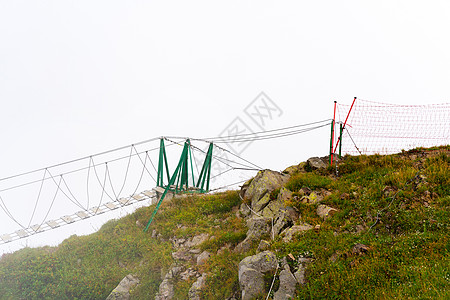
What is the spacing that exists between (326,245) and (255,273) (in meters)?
2.17

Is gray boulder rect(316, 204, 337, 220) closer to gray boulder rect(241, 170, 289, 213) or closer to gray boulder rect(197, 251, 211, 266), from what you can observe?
gray boulder rect(241, 170, 289, 213)

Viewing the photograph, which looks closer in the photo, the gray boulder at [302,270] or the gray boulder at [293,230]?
the gray boulder at [302,270]

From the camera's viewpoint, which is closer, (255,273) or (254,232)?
(255,273)

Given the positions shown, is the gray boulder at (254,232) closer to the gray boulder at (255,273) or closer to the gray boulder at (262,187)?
the gray boulder at (262,187)

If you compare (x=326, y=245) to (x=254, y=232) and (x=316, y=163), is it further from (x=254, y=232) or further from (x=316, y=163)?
(x=316, y=163)

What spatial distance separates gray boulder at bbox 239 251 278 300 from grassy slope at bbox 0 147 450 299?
43 centimetres

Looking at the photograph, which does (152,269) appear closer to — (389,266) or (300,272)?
(300,272)

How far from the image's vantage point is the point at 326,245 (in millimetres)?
9516

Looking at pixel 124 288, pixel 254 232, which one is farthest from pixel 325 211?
pixel 124 288

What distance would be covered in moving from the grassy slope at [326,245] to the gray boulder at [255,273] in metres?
0.43

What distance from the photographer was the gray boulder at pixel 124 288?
12.1m

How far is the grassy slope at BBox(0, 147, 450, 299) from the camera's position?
8.13m

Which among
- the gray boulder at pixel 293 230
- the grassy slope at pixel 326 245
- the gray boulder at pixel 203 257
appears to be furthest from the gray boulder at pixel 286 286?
the gray boulder at pixel 203 257

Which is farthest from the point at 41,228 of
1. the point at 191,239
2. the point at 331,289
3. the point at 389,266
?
the point at 389,266
